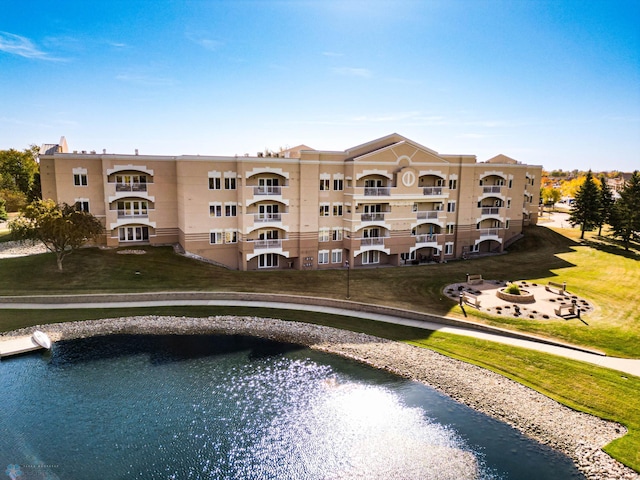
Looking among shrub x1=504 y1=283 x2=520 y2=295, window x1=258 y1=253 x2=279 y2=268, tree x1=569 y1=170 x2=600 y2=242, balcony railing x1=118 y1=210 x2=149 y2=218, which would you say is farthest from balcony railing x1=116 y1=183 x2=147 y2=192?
tree x1=569 y1=170 x2=600 y2=242

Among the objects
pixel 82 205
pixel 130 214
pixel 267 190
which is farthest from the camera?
pixel 130 214

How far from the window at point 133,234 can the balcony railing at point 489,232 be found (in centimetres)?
4025

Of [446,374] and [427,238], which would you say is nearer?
[446,374]

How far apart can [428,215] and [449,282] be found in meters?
10.5

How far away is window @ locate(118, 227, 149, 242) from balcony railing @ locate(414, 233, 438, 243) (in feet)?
99.4

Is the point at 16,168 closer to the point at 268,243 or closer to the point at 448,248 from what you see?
the point at 268,243

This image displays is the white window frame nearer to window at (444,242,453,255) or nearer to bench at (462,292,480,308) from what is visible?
bench at (462,292,480,308)

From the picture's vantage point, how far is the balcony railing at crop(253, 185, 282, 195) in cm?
4191

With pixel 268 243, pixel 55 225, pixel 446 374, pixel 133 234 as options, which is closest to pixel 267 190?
pixel 268 243

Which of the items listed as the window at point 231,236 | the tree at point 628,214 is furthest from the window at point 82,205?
the tree at point 628,214

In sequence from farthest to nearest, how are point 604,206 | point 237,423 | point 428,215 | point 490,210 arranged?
point 604,206
point 490,210
point 428,215
point 237,423

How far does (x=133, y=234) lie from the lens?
147 feet

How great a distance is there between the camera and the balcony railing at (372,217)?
44.3 metres

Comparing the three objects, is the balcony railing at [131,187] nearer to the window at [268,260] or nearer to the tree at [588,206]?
the window at [268,260]
